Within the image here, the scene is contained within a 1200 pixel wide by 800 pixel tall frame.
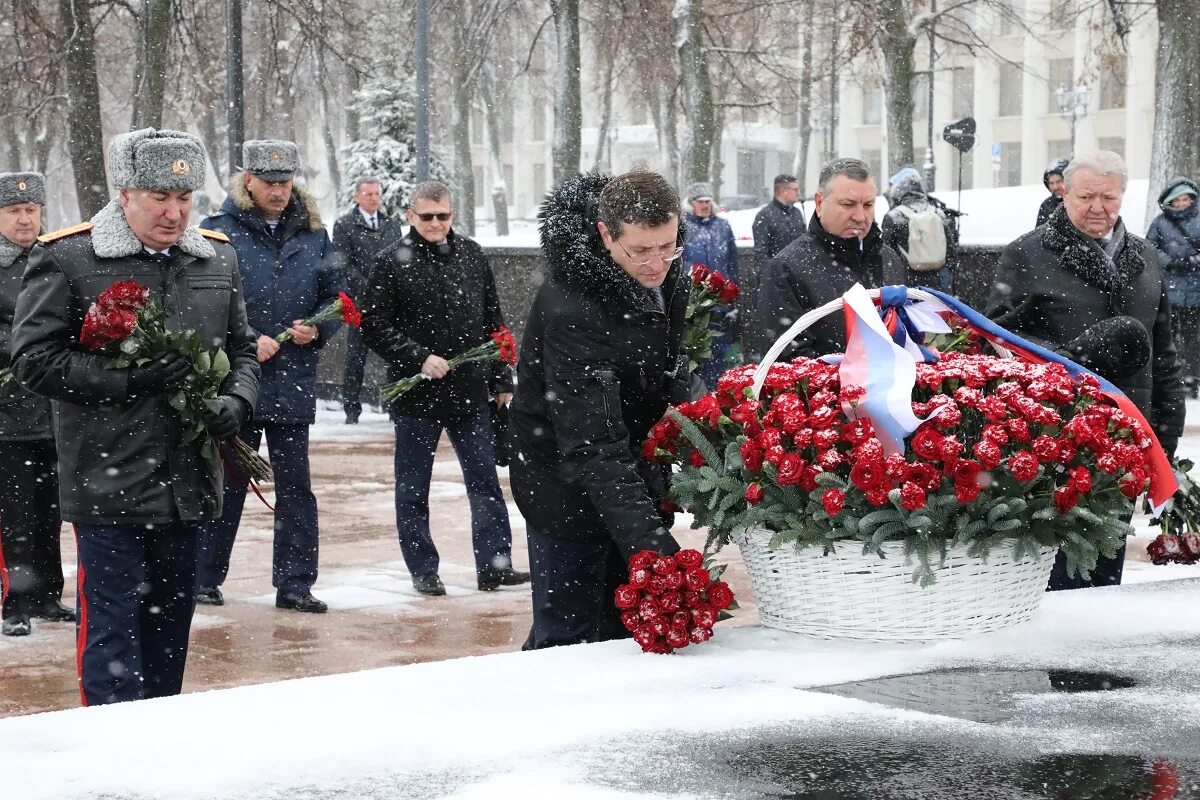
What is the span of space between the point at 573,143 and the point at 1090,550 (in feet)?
74.2

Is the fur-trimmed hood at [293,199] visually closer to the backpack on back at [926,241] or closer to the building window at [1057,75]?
the backpack on back at [926,241]

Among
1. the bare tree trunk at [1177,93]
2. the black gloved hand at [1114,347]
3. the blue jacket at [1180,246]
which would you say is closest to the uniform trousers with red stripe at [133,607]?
the black gloved hand at [1114,347]

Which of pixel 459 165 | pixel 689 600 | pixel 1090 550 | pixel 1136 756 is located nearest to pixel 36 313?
pixel 689 600

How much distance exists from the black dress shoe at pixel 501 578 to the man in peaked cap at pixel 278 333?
0.81 meters

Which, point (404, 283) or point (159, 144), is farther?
point (404, 283)

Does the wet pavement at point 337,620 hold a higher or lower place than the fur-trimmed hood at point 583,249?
lower

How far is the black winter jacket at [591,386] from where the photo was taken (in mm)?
4191

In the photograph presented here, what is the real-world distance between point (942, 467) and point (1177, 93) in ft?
54.6

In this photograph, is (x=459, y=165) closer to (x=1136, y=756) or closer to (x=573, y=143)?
(x=573, y=143)

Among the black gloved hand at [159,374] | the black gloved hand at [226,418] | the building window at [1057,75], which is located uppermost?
the building window at [1057,75]

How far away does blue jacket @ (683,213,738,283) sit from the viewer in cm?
1583

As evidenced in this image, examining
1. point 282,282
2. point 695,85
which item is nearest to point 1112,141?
point 695,85

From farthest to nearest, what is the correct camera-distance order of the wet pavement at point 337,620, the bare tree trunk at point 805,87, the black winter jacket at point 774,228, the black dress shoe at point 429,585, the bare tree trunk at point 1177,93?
1. the bare tree trunk at point 805,87
2. the bare tree trunk at point 1177,93
3. the black winter jacket at point 774,228
4. the black dress shoe at point 429,585
5. the wet pavement at point 337,620

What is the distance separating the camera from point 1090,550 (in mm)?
3961
